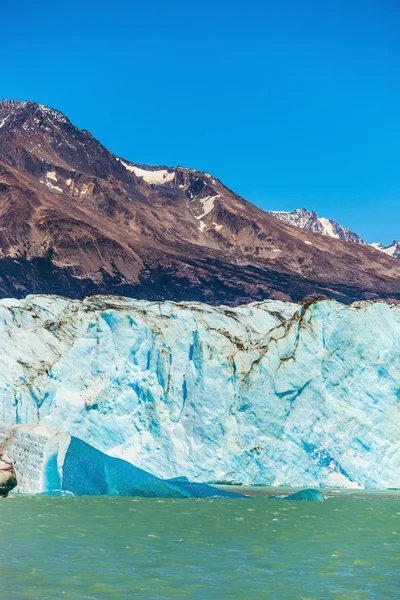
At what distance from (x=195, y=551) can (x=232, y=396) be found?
19.2m

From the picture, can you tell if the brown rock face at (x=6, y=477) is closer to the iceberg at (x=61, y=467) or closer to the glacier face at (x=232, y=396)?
the iceberg at (x=61, y=467)

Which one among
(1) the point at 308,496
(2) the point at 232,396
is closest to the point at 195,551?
(1) the point at 308,496

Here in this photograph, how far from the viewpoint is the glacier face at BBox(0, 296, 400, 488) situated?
3544 cm

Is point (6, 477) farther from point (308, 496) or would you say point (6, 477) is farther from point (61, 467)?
point (308, 496)

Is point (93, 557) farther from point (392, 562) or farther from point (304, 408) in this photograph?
point (304, 408)

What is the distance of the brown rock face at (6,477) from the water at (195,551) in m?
0.59

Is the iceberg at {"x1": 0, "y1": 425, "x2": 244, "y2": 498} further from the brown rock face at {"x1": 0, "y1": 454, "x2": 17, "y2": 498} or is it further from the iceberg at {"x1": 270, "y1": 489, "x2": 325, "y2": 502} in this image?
the iceberg at {"x1": 270, "y1": 489, "x2": 325, "y2": 502}

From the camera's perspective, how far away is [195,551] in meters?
17.7

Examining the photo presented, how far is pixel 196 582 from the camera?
1434 cm

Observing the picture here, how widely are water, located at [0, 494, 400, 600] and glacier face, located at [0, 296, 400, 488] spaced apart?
7.74m

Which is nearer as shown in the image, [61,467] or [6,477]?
[6,477]

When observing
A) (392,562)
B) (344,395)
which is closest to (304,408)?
(344,395)

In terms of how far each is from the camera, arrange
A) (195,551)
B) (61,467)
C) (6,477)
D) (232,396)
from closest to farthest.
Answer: (195,551) < (6,477) < (61,467) < (232,396)

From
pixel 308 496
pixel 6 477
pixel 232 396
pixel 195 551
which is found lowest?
pixel 6 477
